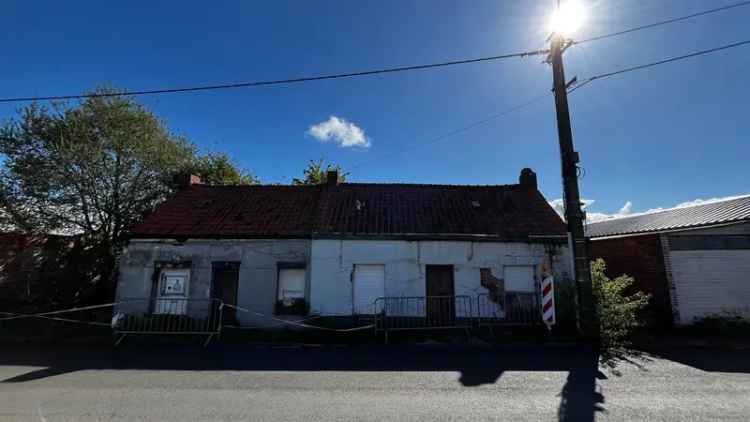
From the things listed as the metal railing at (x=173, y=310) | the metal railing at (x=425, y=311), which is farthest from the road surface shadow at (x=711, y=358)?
the metal railing at (x=173, y=310)

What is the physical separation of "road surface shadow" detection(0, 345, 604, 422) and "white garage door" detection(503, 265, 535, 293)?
385 cm

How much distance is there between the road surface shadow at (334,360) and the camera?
22.7 feet

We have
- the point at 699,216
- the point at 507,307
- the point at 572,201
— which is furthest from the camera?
the point at 699,216

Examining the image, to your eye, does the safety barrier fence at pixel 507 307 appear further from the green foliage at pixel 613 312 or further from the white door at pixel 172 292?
the white door at pixel 172 292

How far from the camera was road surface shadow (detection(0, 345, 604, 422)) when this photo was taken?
693cm

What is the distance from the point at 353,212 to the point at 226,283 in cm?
532

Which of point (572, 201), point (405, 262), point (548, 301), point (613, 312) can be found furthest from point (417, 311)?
point (572, 201)

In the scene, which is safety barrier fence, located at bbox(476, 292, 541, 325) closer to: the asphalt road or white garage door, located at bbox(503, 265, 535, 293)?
white garage door, located at bbox(503, 265, 535, 293)

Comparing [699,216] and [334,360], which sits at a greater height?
[699,216]

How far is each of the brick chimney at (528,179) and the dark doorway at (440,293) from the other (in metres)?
6.87

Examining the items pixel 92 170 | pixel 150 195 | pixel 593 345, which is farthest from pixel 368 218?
pixel 92 170

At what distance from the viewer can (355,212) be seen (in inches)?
552

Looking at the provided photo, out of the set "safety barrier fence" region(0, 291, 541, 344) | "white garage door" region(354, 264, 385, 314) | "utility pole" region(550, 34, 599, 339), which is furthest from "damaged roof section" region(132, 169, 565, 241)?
"utility pole" region(550, 34, 599, 339)

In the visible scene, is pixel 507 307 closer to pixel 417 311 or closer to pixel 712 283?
pixel 417 311
